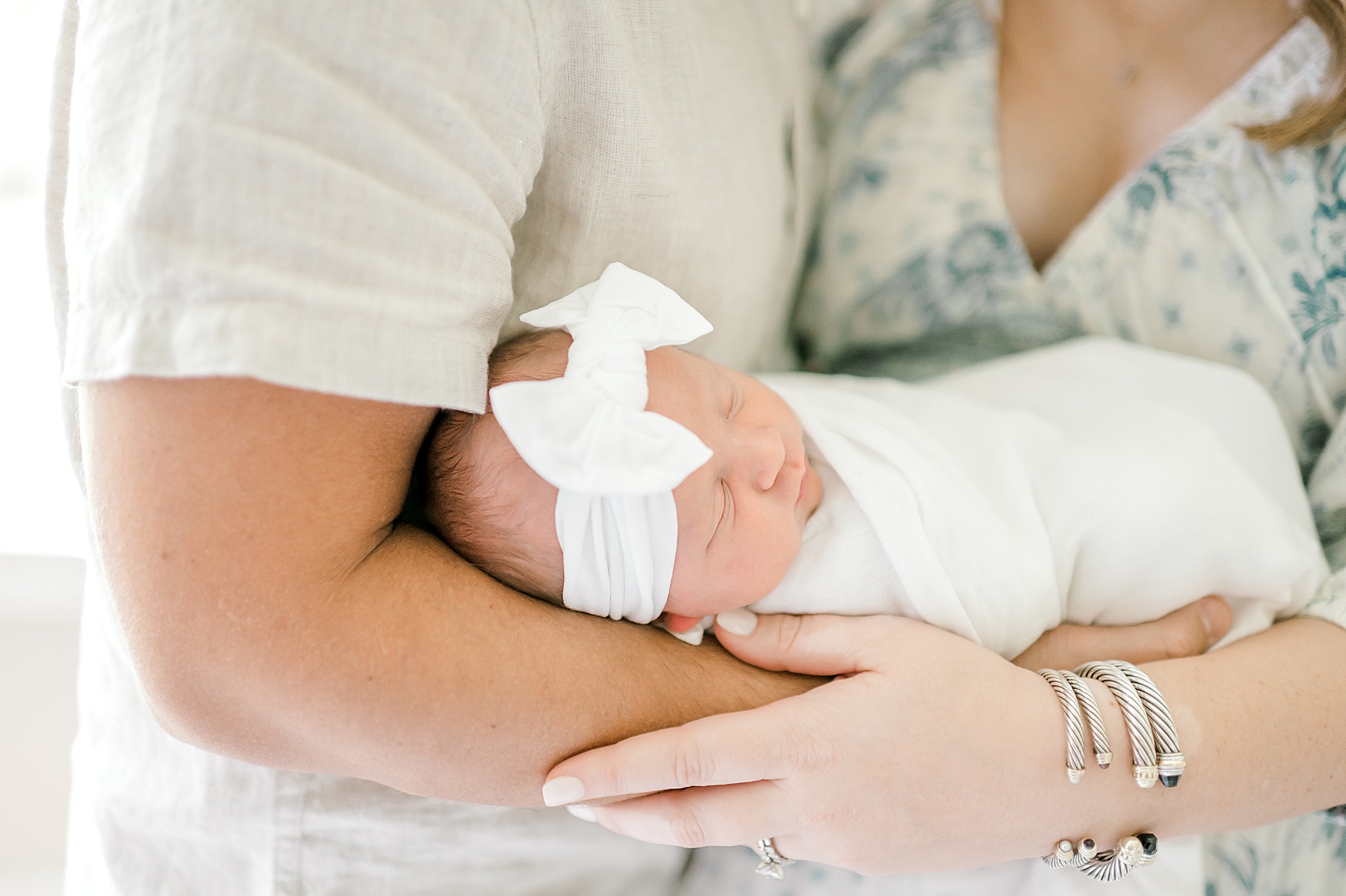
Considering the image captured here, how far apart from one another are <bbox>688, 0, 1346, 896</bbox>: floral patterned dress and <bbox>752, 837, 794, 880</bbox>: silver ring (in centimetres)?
15

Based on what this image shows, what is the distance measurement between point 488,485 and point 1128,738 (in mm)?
731

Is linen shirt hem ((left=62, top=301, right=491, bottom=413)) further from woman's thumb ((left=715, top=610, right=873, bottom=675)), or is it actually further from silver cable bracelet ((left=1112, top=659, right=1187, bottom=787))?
silver cable bracelet ((left=1112, top=659, right=1187, bottom=787))

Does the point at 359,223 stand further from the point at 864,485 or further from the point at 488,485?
the point at 864,485

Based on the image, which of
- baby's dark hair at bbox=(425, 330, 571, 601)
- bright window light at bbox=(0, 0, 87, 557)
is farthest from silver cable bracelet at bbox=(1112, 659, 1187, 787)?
bright window light at bbox=(0, 0, 87, 557)

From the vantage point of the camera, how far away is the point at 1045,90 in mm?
1298

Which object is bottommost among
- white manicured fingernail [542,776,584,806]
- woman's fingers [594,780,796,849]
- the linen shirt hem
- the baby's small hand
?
woman's fingers [594,780,796,849]

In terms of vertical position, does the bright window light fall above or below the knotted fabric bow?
below

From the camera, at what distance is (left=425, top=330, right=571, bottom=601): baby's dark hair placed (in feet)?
2.78

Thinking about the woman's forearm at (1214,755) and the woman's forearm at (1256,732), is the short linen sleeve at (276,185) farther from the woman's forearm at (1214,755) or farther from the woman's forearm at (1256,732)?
the woman's forearm at (1256,732)

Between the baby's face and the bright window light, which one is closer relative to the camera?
the baby's face

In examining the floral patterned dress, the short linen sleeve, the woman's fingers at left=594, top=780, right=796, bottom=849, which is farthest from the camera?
the floral patterned dress

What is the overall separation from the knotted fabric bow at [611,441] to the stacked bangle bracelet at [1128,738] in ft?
1.53

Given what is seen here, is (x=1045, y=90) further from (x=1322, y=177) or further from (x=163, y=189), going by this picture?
(x=163, y=189)

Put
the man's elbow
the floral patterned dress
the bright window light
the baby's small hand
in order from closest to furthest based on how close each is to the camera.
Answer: the man's elbow
the baby's small hand
the floral patterned dress
the bright window light
